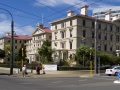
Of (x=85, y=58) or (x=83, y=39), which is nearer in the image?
(x=85, y=58)

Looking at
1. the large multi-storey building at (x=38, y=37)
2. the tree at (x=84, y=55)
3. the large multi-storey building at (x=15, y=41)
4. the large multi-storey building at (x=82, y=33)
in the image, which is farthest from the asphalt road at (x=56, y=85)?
the large multi-storey building at (x=15, y=41)

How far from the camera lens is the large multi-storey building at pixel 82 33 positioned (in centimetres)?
6650

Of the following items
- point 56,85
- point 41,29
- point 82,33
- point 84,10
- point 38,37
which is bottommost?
point 56,85

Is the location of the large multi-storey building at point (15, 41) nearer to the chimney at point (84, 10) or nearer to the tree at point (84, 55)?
the chimney at point (84, 10)

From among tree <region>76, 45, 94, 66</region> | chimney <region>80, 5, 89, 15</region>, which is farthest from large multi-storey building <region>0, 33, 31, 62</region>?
tree <region>76, 45, 94, 66</region>

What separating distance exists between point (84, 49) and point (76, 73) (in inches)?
562

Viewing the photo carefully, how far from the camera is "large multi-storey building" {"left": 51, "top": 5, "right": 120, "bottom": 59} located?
2618 inches

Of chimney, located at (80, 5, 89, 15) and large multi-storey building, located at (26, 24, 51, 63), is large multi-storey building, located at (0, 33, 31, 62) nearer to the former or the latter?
large multi-storey building, located at (26, 24, 51, 63)

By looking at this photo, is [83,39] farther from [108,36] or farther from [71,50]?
[108,36]

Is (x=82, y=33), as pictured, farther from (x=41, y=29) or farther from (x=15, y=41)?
(x=15, y=41)

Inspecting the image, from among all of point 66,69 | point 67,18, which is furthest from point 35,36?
point 66,69

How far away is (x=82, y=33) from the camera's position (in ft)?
221

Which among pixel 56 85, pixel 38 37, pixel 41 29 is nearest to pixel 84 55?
pixel 41 29

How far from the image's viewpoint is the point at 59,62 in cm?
5275
